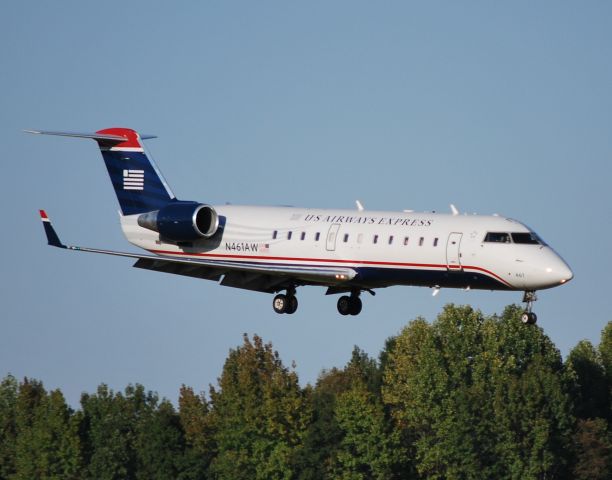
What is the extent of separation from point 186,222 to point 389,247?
7.10m

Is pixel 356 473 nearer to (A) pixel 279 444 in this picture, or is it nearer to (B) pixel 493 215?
(A) pixel 279 444

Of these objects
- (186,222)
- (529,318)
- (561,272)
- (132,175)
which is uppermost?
(132,175)

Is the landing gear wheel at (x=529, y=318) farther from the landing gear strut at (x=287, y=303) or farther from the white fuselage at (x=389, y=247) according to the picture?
the landing gear strut at (x=287, y=303)

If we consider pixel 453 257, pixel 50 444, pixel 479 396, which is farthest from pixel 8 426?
pixel 453 257

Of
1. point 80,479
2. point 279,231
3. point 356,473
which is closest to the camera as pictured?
point 279,231

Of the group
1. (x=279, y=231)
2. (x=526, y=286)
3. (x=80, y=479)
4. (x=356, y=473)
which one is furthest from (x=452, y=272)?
(x=80, y=479)

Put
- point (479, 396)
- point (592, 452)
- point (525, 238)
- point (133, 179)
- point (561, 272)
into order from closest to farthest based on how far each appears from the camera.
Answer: point (561, 272)
point (525, 238)
point (133, 179)
point (592, 452)
point (479, 396)

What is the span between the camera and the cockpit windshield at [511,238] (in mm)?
49281

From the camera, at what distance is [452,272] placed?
162 feet

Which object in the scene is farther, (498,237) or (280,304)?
(280,304)

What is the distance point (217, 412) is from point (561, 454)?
71.5ft

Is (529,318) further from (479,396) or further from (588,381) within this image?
(588,381)

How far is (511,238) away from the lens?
49281mm

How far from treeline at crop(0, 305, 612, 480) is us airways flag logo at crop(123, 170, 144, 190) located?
35.8 m
